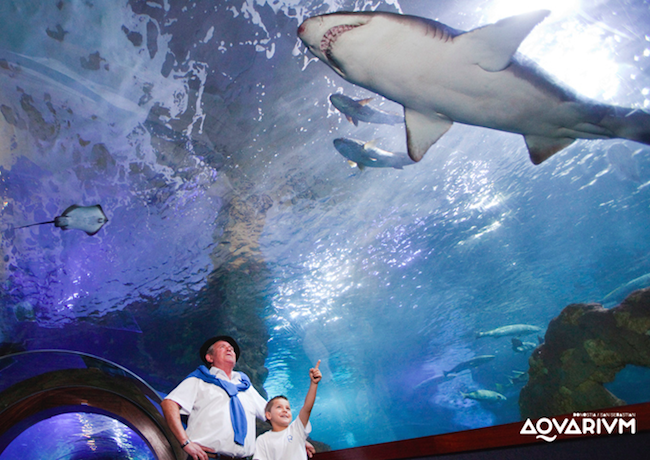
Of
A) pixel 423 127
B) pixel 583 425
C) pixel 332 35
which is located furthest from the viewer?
pixel 423 127

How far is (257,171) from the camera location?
217 inches

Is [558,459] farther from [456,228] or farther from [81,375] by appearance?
[456,228]

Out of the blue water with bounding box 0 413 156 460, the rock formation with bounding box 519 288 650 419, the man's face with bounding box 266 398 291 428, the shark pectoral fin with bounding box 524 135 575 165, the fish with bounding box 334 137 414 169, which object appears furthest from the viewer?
the blue water with bounding box 0 413 156 460

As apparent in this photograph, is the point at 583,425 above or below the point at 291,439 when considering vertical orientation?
below

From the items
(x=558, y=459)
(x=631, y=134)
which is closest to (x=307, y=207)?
(x=631, y=134)

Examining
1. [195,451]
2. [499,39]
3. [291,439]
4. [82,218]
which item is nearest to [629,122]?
[499,39]

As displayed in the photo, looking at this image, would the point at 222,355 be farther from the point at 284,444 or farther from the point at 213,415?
the point at 284,444

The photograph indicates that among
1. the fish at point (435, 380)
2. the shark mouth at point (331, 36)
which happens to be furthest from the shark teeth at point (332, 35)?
the fish at point (435, 380)

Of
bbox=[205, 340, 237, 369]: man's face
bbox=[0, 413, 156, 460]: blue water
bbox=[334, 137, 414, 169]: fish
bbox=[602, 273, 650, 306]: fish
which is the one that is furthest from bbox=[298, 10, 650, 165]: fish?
bbox=[0, 413, 156, 460]: blue water

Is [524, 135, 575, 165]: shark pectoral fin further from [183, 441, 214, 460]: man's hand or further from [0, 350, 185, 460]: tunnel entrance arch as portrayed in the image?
[0, 350, 185, 460]: tunnel entrance arch

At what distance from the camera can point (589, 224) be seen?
16.7 meters

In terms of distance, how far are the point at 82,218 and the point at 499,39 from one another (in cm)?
611

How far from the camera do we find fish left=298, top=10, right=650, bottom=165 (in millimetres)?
2174

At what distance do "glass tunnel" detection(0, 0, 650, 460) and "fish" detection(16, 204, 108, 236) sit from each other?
4 centimetres
